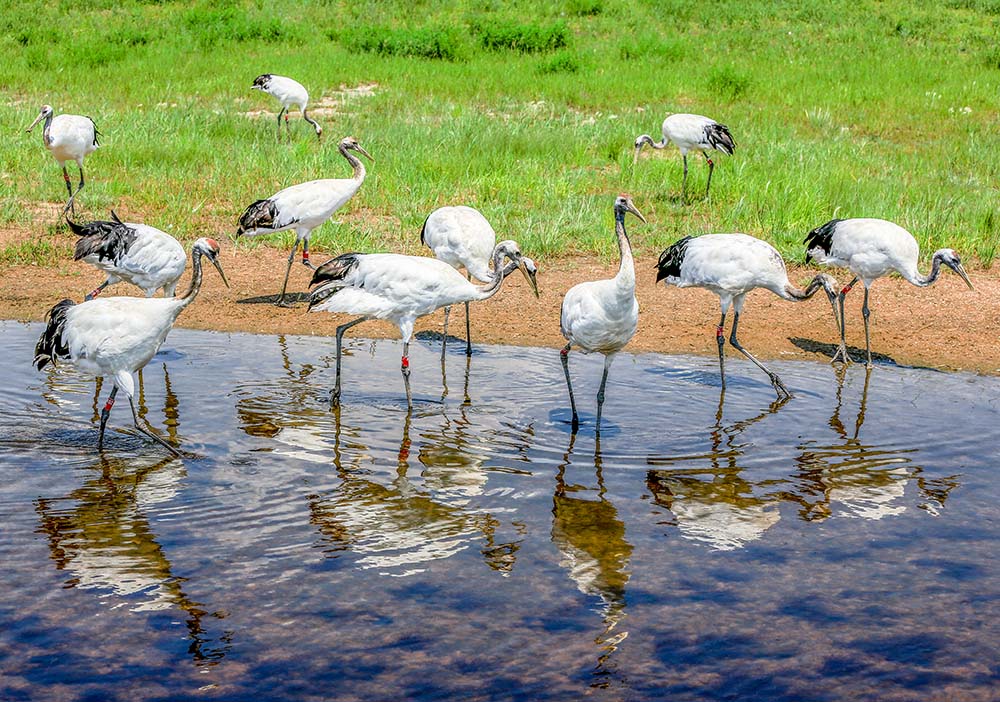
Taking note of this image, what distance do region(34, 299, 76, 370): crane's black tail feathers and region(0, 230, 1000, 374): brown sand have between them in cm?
323

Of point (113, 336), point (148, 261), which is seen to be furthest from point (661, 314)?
point (113, 336)

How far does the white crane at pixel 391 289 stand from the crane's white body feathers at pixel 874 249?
3.51 m

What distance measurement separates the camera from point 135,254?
9398mm

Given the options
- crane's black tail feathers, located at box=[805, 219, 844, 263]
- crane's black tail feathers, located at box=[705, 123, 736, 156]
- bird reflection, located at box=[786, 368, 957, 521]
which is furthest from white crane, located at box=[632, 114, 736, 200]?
bird reflection, located at box=[786, 368, 957, 521]

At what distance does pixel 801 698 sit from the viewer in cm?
454

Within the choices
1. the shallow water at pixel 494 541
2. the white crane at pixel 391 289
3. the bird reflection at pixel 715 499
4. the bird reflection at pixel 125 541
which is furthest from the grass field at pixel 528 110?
the bird reflection at pixel 125 541

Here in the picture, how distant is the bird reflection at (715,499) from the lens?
241 inches

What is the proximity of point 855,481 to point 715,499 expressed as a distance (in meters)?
0.96

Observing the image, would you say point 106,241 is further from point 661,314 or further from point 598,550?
point 598,550

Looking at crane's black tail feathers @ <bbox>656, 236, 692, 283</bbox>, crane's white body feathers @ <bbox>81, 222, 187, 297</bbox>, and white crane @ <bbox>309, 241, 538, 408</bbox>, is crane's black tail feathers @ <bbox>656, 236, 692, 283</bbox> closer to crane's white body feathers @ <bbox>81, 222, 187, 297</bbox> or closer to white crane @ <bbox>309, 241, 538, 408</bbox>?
white crane @ <bbox>309, 241, 538, 408</bbox>

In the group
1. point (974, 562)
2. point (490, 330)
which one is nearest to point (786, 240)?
point (490, 330)

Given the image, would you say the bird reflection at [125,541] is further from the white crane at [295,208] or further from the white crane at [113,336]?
the white crane at [295,208]

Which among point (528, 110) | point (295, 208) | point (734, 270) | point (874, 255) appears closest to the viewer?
point (734, 270)

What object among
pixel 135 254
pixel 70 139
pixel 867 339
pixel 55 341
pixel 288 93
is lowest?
pixel 867 339
